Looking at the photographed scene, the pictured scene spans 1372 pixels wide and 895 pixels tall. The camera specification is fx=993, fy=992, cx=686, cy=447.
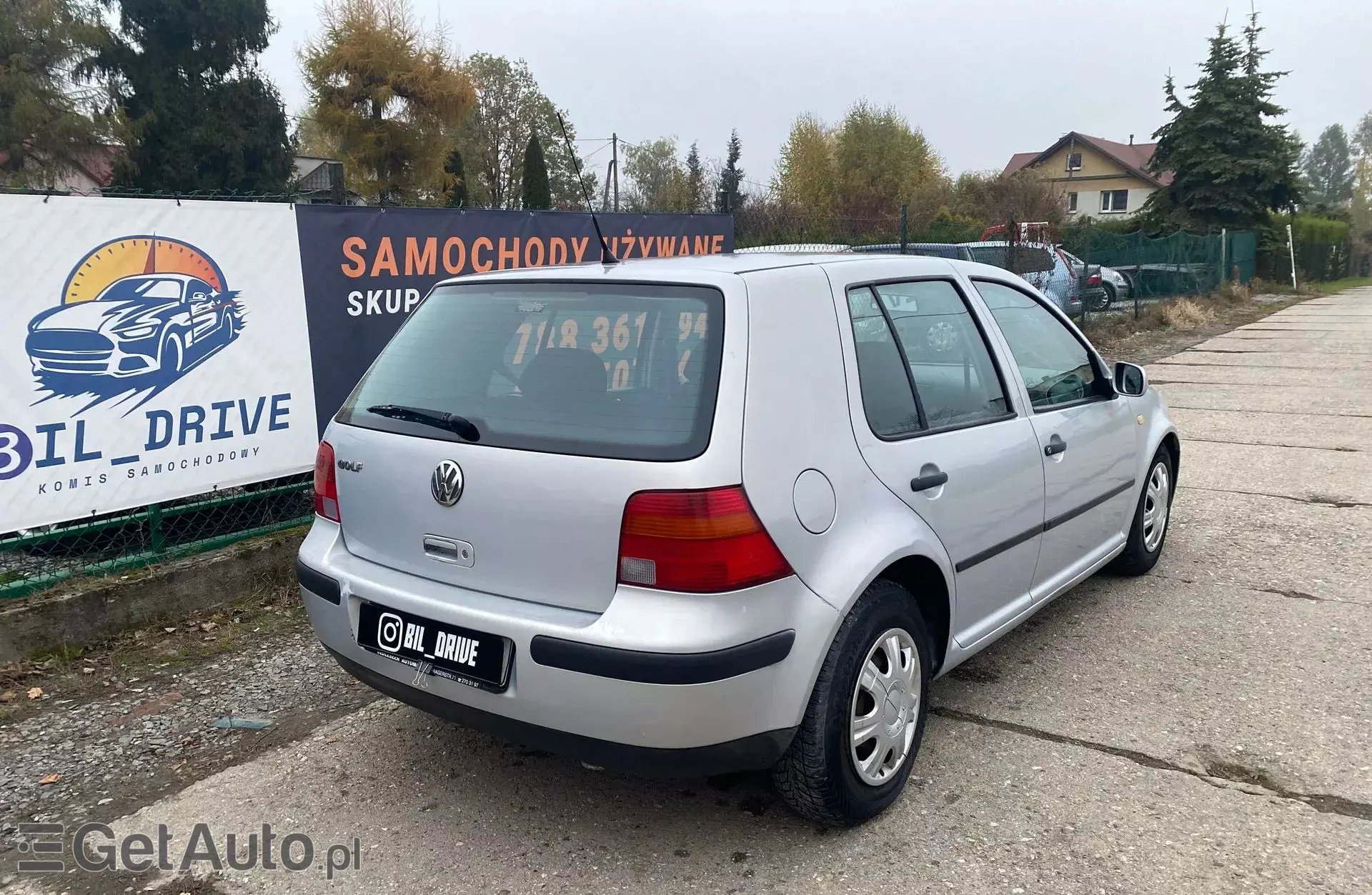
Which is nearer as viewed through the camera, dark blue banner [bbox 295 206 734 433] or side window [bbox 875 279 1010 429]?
side window [bbox 875 279 1010 429]

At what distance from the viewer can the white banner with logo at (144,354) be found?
406cm

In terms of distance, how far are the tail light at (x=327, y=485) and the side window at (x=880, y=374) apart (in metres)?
1.67

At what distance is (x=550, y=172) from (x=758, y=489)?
44283 mm

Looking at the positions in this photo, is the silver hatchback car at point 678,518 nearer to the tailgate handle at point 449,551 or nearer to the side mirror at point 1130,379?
the tailgate handle at point 449,551

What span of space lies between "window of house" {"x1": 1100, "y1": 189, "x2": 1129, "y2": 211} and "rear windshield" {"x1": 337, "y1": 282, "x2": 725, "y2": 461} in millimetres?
70458

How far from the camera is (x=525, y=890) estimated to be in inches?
103

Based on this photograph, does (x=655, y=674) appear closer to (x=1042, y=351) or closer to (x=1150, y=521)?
(x=1042, y=351)

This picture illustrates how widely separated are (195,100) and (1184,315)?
2507 cm

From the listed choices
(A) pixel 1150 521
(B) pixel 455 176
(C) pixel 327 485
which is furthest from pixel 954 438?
(B) pixel 455 176

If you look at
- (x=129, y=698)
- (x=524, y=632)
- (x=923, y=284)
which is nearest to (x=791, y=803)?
(x=524, y=632)

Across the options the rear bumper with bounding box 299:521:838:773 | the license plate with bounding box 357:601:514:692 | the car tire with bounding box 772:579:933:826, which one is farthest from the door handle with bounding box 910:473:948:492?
the license plate with bounding box 357:601:514:692

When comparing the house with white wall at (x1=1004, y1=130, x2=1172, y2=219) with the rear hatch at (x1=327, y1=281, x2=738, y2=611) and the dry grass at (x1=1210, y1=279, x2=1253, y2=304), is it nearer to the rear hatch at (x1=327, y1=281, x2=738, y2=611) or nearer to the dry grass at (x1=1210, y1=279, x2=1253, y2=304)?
the dry grass at (x1=1210, y1=279, x2=1253, y2=304)

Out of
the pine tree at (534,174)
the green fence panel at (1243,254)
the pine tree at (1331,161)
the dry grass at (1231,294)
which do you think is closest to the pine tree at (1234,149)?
the green fence panel at (1243,254)

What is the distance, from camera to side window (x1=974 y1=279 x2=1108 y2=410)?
151 inches
